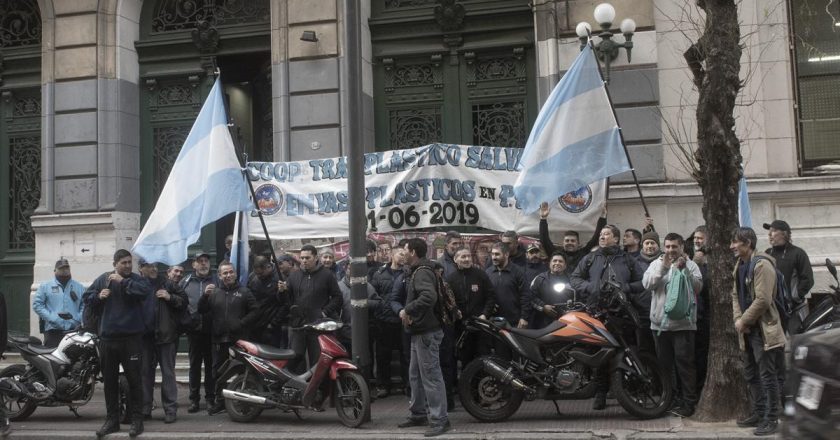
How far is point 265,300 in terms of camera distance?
10414mm

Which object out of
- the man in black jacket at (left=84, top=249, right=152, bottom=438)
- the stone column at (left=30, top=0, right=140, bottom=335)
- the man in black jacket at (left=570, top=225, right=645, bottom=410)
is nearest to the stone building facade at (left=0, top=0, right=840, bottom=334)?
the stone column at (left=30, top=0, right=140, bottom=335)

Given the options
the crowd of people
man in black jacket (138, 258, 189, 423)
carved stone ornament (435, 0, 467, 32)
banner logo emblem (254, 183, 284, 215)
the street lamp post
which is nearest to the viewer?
the crowd of people

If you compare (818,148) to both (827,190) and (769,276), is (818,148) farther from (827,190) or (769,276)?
(769,276)

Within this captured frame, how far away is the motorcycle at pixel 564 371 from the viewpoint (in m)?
8.84

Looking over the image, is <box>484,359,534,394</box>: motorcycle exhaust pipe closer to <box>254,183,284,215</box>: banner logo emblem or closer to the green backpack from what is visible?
the green backpack

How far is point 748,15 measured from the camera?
1217 cm

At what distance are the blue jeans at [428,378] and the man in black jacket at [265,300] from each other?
225 centimetres

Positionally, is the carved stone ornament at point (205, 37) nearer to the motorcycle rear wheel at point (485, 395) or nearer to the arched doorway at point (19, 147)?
the arched doorway at point (19, 147)

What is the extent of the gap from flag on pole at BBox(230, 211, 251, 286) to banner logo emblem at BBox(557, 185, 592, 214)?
4.21 m

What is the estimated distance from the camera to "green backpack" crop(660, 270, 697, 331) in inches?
345

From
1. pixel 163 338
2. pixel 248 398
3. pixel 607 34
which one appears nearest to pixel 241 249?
pixel 163 338

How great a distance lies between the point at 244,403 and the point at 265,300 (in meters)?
1.34

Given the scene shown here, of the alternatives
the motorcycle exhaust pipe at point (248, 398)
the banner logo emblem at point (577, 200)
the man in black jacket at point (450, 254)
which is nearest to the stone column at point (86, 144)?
the motorcycle exhaust pipe at point (248, 398)

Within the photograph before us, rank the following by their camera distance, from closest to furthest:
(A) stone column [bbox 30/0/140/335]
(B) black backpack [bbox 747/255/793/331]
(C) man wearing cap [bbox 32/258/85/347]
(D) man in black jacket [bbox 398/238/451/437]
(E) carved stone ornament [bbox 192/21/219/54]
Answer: (B) black backpack [bbox 747/255/793/331] → (D) man in black jacket [bbox 398/238/451/437] → (C) man wearing cap [bbox 32/258/85/347] → (A) stone column [bbox 30/0/140/335] → (E) carved stone ornament [bbox 192/21/219/54]
